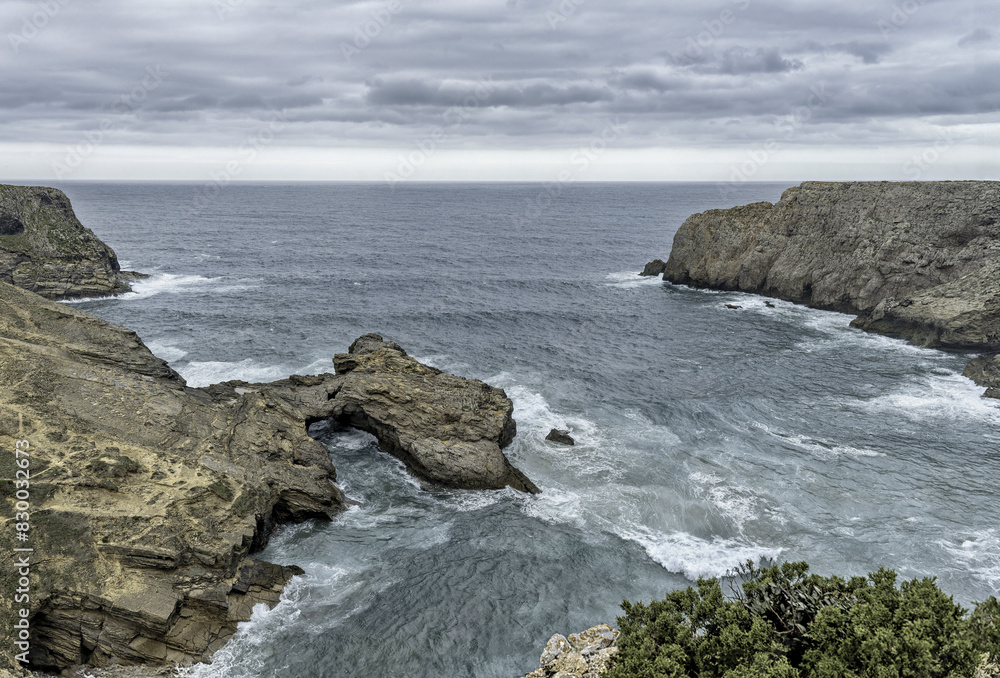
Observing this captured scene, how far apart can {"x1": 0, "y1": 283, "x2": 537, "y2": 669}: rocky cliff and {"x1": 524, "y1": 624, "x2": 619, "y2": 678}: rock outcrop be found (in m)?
16.0

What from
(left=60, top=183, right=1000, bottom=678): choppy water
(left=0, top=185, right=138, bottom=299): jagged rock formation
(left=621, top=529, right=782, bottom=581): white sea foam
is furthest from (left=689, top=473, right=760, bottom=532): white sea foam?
(left=0, top=185, right=138, bottom=299): jagged rock formation

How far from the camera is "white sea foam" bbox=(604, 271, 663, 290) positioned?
107 m

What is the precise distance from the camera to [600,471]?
4381 centimetres

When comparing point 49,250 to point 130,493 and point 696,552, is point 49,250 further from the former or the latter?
point 696,552

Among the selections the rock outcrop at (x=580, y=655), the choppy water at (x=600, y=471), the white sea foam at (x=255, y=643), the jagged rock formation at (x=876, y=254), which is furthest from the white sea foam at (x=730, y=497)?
the jagged rock formation at (x=876, y=254)

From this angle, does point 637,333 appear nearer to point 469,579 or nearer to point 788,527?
point 788,527

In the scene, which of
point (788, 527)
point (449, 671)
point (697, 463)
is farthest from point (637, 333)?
point (449, 671)

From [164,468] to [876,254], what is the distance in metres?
86.0

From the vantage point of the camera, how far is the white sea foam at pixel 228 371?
57250 millimetres

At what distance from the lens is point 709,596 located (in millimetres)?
20828

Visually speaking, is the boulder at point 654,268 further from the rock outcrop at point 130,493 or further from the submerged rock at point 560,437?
the rock outcrop at point 130,493

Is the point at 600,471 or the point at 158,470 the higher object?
the point at 158,470

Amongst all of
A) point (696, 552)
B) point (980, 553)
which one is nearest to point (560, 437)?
point (696, 552)

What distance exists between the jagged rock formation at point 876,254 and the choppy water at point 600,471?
454 centimetres
